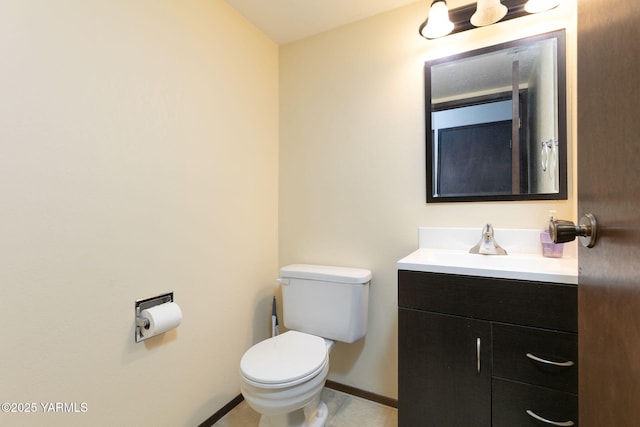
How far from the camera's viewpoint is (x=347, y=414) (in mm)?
1558

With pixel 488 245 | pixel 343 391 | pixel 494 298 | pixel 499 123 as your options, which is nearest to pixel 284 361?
pixel 343 391

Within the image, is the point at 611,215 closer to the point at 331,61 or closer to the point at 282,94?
the point at 331,61

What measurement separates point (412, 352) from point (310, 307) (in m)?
0.61

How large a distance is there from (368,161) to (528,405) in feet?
4.10

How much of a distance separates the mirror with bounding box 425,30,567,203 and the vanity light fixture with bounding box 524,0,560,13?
104mm

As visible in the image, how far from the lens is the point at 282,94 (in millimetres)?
1965

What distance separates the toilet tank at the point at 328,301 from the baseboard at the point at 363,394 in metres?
0.38

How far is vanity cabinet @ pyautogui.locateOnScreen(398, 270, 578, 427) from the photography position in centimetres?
96

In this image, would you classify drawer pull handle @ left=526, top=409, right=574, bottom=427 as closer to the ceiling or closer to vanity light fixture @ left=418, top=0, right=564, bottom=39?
vanity light fixture @ left=418, top=0, right=564, bottom=39

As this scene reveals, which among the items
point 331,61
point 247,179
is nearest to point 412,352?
point 247,179

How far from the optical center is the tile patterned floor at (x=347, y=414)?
1491 millimetres

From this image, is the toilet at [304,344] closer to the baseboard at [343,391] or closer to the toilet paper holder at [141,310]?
the baseboard at [343,391]

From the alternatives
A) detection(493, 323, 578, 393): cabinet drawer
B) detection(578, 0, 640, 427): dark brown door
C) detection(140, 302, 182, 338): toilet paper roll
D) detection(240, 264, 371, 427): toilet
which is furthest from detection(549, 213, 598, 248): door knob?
detection(140, 302, 182, 338): toilet paper roll

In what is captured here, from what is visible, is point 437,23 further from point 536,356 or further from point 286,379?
point 286,379
